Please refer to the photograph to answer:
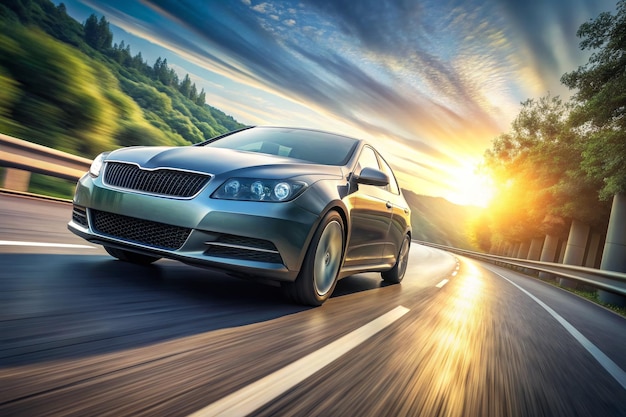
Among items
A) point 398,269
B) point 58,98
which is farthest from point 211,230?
point 58,98

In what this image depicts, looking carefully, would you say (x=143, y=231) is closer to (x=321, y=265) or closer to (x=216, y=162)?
(x=216, y=162)

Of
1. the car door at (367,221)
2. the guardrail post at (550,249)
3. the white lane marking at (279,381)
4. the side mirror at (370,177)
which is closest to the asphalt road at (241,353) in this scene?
the white lane marking at (279,381)

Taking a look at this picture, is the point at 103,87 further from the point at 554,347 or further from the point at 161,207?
the point at 554,347

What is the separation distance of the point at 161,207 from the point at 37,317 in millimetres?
1062

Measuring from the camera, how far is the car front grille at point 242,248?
3.33 meters

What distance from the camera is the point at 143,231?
11.2 ft

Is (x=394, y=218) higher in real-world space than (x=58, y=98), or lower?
lower

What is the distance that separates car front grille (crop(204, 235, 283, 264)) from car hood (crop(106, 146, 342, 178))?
483mm

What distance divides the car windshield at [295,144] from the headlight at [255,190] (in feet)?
3.49

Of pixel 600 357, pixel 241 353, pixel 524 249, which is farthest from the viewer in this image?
pixel 524 249

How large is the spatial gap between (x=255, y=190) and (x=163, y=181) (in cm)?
66

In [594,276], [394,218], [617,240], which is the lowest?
[594,276]

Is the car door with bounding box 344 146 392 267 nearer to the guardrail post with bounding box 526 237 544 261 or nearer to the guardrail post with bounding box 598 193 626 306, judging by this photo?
the guardrail post with bounding box 598 193 626 306

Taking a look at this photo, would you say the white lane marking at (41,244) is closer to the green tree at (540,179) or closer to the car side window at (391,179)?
the car side window at (391,179)
